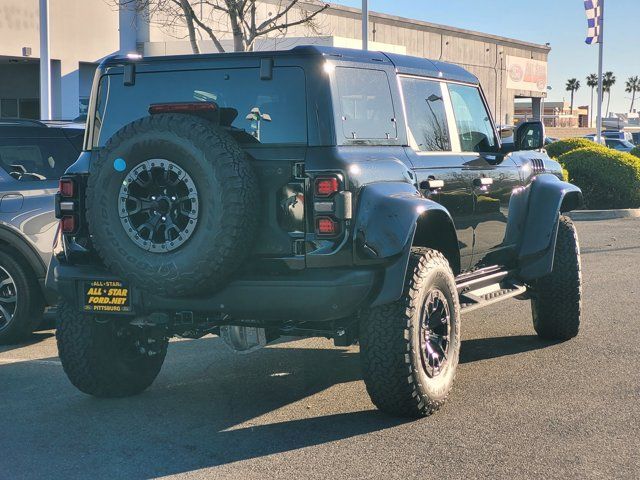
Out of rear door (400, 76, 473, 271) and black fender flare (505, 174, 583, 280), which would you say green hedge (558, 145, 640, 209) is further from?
rear door (400, 76, 473, 271)

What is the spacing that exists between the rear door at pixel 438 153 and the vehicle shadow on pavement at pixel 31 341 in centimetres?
362

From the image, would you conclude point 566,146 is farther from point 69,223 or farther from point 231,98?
point 69,223

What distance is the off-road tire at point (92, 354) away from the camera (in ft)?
18.4

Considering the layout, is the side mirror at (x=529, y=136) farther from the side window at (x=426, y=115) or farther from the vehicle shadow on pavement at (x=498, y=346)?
the vehicle shadow on pavement at (x=498, y=346)

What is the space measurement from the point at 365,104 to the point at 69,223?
72.1 inches

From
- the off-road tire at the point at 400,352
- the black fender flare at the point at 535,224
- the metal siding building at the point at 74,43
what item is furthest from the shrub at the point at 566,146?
the off-road tire at the point at 400,352

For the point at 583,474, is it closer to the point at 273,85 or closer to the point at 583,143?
the point at 273,85

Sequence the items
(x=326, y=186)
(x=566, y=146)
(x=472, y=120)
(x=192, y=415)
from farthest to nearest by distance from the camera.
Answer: (x=566, y=146)
(x=472, y=120)
(x=192, y=415)
(x=326, y=186)

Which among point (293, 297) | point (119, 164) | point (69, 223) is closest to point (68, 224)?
point (69, 223)

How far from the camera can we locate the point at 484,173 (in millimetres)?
6543

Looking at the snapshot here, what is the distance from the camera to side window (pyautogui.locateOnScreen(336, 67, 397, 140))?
17.1 feet

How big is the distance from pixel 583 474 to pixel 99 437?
2490 mm

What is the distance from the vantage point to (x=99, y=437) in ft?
16.5

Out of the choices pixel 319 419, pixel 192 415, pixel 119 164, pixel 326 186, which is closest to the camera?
pixel 326 186
